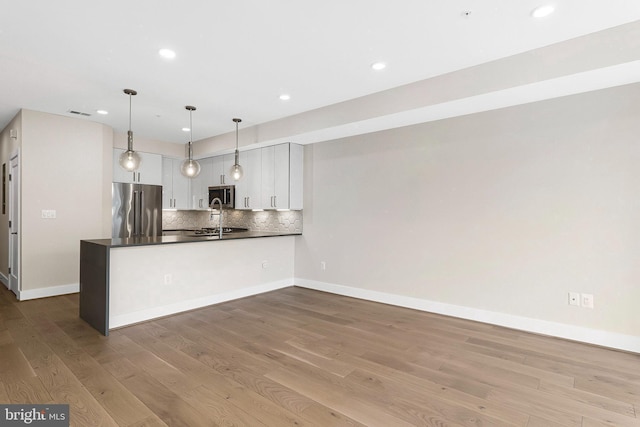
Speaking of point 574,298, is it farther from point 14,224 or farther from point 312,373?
point 14,224

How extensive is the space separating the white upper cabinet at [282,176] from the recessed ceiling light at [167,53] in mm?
2564

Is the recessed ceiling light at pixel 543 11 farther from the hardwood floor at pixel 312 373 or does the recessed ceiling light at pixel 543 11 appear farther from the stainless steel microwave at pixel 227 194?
the stainless steel microwave at pixel 227 194

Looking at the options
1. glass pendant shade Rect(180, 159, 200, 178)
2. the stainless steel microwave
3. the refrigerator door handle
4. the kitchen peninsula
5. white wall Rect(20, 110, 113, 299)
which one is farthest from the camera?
the stainless steel microwave

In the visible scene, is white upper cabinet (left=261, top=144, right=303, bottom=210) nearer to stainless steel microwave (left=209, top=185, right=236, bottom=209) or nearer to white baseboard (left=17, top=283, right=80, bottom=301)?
stainless steel microwave (left=209, top=185, right=236, bottom=209)

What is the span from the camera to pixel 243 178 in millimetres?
6059

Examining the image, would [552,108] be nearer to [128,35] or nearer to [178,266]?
[128,35]

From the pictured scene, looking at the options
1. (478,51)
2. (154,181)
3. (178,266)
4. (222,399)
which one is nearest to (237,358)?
(222,399)

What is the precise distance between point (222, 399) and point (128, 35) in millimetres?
2783

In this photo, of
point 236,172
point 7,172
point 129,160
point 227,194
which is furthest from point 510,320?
point 7,172

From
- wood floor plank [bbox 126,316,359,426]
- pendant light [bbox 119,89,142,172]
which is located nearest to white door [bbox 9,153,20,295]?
pendant light [bbox 119,89,142,172]

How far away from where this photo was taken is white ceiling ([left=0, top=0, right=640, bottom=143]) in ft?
7.52

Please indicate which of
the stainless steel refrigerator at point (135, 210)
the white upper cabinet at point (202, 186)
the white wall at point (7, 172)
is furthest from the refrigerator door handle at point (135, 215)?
the white wall at point (7, 172)

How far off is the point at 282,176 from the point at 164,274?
2347 millimetres

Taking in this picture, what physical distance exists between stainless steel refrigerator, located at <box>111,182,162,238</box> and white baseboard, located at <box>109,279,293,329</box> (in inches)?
96.9
